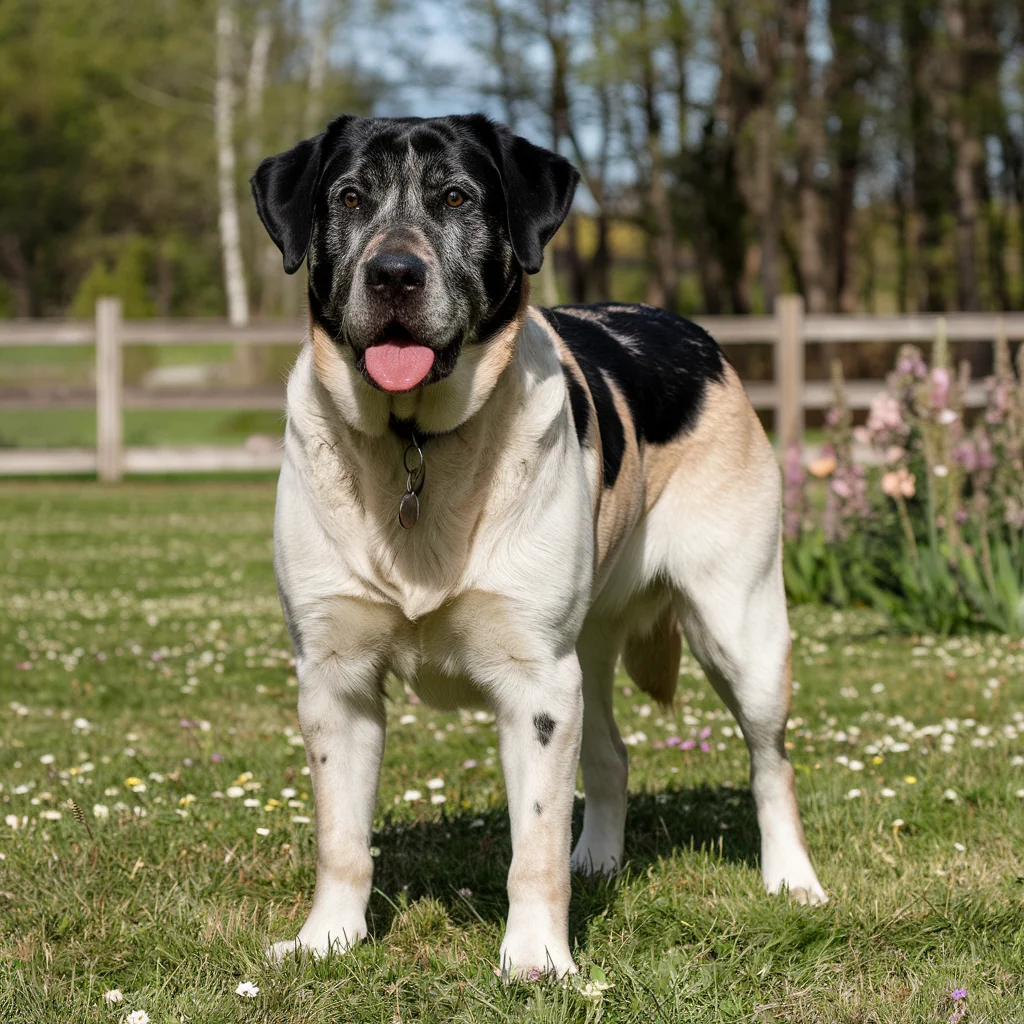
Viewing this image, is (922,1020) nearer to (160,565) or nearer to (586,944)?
(586,944)

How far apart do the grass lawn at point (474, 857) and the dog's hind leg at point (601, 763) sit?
0.12 m

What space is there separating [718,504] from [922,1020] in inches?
61.7

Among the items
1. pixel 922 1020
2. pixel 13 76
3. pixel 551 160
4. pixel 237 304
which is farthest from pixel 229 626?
pixel 13 76

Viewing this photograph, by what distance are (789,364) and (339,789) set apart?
13.5m

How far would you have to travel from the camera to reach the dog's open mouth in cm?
312

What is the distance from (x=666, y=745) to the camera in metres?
5.51

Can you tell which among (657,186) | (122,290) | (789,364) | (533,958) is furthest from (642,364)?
(122,290)

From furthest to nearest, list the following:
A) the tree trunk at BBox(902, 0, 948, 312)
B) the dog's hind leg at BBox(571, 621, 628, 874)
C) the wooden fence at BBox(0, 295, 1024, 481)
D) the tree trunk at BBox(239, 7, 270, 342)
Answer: the tree trunk at BBox(902, 0, 948, 312) < the tree trunk at BBox(239, 7, 270, 342) < the wooden fence at BBox(0, 295, 1024, 481) < the dog's hind leg at BBox(571, 621, 628, 874)

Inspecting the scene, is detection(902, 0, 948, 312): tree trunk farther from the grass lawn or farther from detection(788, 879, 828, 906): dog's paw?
detection(788, 879, 828, 906): dog's paw

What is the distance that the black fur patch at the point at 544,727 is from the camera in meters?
3.27

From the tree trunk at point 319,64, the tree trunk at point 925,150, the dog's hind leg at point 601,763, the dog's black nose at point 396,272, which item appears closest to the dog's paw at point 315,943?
the dog's hind leg at point 601,763

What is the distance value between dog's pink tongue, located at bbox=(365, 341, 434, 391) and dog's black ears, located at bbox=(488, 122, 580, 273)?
0.35m

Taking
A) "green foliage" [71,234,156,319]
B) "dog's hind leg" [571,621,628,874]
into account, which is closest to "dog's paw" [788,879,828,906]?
"dog's hind leg" [571,621,628,874]

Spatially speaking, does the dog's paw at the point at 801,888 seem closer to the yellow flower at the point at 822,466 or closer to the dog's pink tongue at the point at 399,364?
the dog's pink tongue at the point at 399,364
